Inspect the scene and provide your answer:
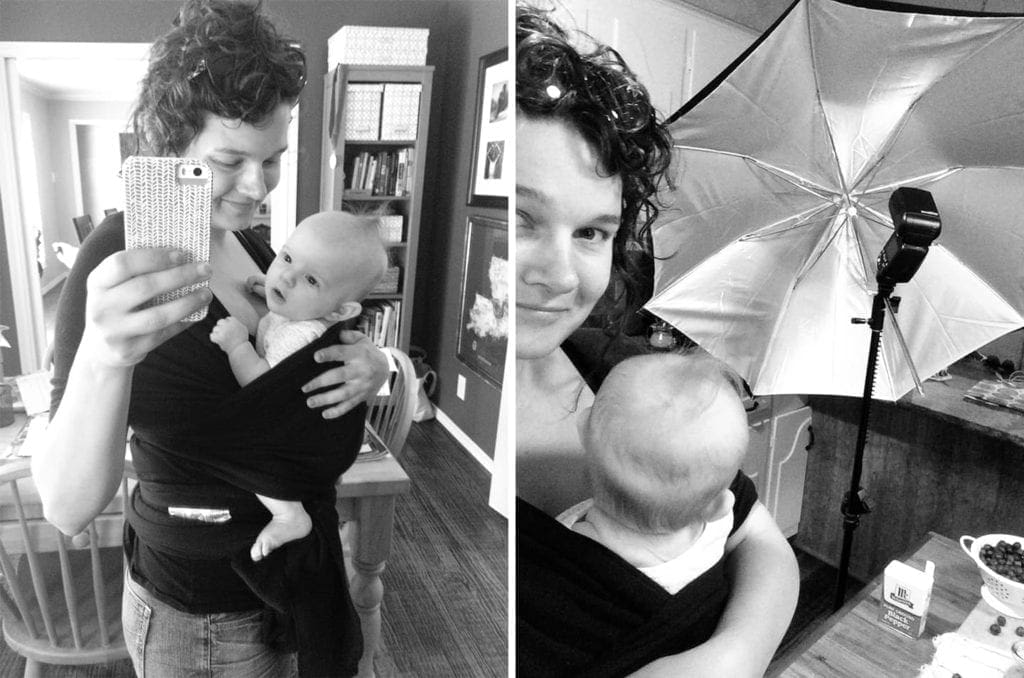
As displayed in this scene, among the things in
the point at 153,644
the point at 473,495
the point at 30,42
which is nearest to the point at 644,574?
the point at 473,495

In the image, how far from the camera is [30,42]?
0.48m

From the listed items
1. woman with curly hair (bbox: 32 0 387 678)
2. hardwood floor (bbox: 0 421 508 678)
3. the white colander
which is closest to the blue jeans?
woman with curly hair (bbox: 32 0 387 678)

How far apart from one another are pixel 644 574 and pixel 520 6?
359 mm

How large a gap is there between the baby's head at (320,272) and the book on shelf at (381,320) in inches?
1.0

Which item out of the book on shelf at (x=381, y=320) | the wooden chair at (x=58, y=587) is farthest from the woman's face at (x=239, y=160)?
the wooden chair at (x=58, y=587)

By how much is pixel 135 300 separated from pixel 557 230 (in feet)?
0.95

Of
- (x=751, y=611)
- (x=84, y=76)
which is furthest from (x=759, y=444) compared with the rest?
(x=84, y=76)

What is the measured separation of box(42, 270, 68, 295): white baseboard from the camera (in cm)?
47

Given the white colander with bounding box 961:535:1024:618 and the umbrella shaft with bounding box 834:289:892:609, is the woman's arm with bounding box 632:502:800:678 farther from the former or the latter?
the white colander with bounding box 961:535:1024:618

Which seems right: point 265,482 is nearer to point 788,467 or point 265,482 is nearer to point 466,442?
point 466,442

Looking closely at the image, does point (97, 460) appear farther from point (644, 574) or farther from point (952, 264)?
point (952, 264)

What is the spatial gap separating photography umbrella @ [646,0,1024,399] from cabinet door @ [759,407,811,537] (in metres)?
0.04

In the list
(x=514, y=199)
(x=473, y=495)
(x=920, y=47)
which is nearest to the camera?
(x=514, y=199)

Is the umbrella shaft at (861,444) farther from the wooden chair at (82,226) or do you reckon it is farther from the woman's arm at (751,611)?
the wooden chair at (82,226)
